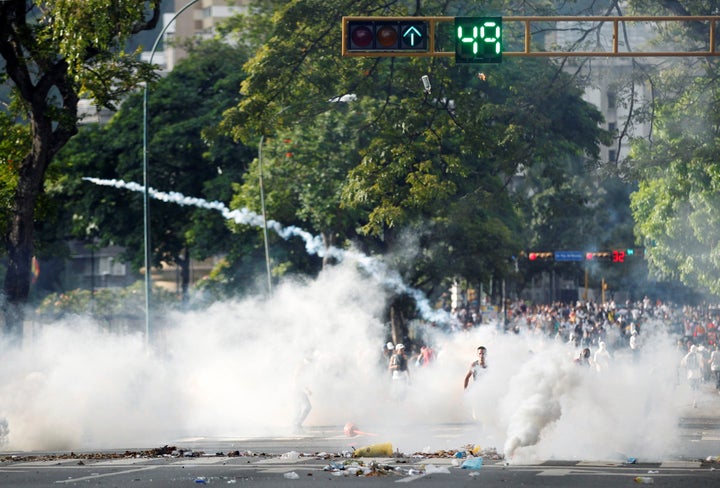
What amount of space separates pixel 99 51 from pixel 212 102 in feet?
88.5

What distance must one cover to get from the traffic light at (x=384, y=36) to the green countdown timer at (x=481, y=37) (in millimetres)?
491

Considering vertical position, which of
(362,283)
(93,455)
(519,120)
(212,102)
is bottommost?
(93,455)

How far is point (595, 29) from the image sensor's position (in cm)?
2469

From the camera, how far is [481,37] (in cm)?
1786

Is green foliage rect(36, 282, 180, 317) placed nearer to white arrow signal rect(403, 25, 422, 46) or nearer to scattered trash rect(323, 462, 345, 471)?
white arrow signal rect(403, 25, 422, 46)

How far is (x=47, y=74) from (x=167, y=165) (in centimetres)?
2517

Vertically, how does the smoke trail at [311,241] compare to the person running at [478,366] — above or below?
above

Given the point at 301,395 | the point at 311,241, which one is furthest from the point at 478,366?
the point at 311,241

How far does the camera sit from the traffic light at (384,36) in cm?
1795

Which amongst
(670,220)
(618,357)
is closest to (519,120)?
(618,357)

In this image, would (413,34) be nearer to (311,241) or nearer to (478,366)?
(478,366)

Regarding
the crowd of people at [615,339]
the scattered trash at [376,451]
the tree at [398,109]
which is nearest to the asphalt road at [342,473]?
the scattered trash at [376,451]

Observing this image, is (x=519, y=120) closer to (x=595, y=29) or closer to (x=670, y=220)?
(x=595, y=29)

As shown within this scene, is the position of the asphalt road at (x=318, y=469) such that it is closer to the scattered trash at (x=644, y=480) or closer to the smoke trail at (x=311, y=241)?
the scattered trash at (x=644, y=480)
